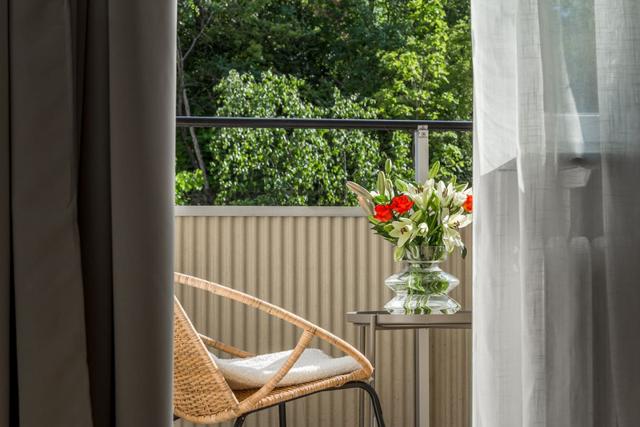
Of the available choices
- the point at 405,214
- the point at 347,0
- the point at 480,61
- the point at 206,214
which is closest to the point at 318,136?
the point at 347,0

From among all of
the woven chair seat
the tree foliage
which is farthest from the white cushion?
the tree foliage

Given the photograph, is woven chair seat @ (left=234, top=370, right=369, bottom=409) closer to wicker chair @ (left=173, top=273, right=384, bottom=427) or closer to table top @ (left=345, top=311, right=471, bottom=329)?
wicker chair @ (left=173, top=273, right=384, bottom=427)

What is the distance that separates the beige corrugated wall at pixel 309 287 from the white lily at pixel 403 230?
3.45 feet

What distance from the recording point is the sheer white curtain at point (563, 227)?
3.51 ft

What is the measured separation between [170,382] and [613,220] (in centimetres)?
62

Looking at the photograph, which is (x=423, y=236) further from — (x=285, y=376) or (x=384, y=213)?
(x=285, y=376)

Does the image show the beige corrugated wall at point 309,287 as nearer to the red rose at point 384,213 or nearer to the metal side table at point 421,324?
the metal side table at point 421,324

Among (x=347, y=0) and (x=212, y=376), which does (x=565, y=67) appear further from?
(x=347, y=0)

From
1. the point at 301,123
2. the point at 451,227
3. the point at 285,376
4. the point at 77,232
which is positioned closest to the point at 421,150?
the point at 301,123

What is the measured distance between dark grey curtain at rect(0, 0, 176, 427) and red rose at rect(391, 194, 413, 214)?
0.90 meters

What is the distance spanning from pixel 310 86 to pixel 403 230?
6730 mm

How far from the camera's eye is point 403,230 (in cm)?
197

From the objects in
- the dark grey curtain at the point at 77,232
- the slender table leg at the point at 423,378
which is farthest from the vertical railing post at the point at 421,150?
the dark grey curtain at the point at 77,232

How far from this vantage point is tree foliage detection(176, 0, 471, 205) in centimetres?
783
